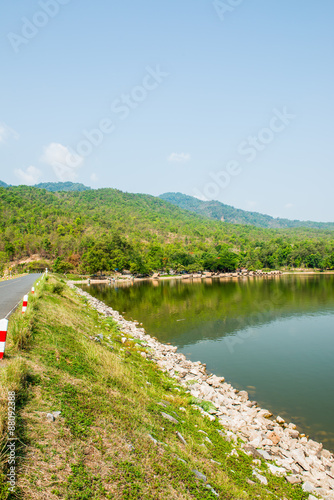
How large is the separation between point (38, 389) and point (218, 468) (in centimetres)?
426

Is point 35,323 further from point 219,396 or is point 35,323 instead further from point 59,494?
point 219,396

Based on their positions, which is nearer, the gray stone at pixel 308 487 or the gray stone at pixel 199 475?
the gray stone at pixel 199 475

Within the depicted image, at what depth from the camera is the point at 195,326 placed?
90.1 ft

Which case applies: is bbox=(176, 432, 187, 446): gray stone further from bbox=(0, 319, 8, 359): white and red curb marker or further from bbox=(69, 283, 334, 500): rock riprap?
bbox=(0, 319, 8, 359): white and red curb marker

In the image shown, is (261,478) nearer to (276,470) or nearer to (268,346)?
(276,470)

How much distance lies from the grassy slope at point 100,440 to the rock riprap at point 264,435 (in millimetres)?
700

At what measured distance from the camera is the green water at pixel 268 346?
43.8 ft

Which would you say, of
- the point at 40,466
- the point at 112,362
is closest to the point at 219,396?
the point at 112,362

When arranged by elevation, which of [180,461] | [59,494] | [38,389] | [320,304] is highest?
[38,389]

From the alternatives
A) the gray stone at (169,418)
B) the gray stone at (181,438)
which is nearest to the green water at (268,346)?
the gray stone at (169,418)

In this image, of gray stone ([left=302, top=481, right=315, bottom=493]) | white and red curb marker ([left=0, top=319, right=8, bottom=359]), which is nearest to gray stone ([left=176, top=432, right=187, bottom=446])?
gray stone ([left=302, top=481, right=315, bottom=493])

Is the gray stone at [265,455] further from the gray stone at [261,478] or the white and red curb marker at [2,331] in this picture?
the white and red curb marker at [2,331]

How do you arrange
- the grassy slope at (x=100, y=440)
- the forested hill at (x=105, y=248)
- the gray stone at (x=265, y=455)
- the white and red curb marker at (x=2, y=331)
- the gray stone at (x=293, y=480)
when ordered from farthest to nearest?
the forested hill at (x=105, y=248), the gray stone at (x=265, y=455), the gray stone at (x=293, y=480), the white and red curb marker at (x=2, y=331), the grassy slope at (x=100, y=440)

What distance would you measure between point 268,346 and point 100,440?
19.0 m
